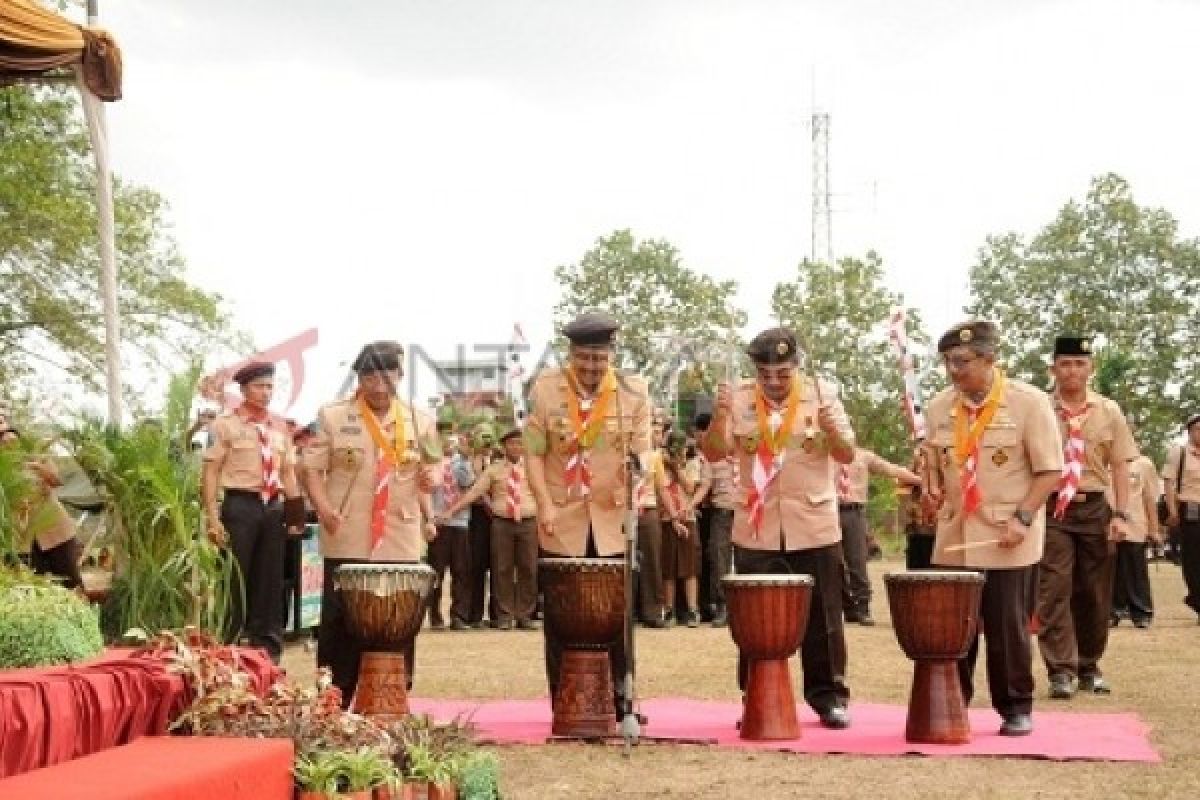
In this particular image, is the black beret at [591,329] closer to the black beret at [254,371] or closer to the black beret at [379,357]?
the black beret at [379,357]

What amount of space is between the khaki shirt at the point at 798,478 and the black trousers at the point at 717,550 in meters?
8.52

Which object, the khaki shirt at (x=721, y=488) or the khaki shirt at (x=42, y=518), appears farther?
the khaki shirt at (x=721, y=488)

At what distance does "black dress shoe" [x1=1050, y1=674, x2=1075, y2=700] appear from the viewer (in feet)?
36.3

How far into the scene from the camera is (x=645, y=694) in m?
11.5

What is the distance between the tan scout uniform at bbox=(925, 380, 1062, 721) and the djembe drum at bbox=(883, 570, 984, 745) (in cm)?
26

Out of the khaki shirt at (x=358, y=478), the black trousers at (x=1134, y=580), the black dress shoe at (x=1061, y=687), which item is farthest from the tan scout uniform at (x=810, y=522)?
the black trousers at (x=1134, y=580)

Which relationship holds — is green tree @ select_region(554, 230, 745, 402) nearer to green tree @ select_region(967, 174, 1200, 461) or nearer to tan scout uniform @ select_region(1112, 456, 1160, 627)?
green tree @ select_region(967, 174, 1200, 461)

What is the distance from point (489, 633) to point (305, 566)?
2.56m

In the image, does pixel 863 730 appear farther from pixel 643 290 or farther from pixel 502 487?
pixel 643 290

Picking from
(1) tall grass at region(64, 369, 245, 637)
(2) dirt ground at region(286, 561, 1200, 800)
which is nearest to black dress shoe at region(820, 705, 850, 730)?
(2) dirt ground at region(286, 561, 1200, 800)

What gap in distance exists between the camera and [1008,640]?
940 cm

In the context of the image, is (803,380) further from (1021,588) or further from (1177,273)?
(1177,273)

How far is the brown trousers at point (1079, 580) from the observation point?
1120 centimetres

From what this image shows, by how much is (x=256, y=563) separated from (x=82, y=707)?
6.69 meters
